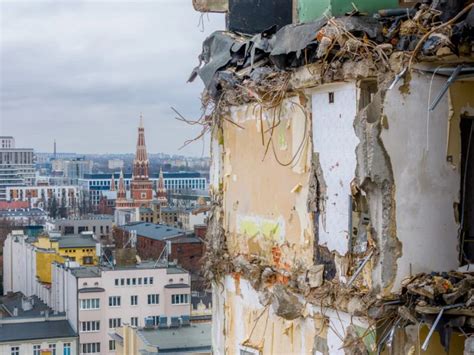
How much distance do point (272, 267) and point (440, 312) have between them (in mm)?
1084

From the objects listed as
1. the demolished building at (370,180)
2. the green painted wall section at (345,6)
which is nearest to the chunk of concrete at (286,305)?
the demolished building at (370,180)

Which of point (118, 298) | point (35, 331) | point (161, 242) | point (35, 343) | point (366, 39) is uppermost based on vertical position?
point (366, 39)

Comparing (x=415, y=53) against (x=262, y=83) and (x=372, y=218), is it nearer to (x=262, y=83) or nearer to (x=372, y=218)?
(x=372, y=218)

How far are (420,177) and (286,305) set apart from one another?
33.4 inches

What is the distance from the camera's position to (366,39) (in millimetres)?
3178

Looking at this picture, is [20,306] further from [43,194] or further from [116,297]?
[43,194]

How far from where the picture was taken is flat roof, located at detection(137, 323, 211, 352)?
30.0 metres

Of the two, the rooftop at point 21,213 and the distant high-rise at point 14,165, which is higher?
the distant high-rise at point 14,165

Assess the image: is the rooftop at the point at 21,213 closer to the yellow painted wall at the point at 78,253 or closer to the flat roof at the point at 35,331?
the yellow painted wall at the point at 78,253

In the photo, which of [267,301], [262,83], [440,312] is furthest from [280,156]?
[440,312]

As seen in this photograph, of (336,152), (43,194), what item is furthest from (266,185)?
(43,194)

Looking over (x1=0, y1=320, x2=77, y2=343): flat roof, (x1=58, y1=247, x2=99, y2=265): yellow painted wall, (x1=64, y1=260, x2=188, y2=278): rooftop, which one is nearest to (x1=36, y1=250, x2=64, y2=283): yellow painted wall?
(x1=58, y1=247, x2=99, y2=265): yellow painted wall

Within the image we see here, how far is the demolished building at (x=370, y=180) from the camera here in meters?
3.05

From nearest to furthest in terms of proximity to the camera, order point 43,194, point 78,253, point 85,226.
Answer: point 78,253, point 85,226, point 43,194
